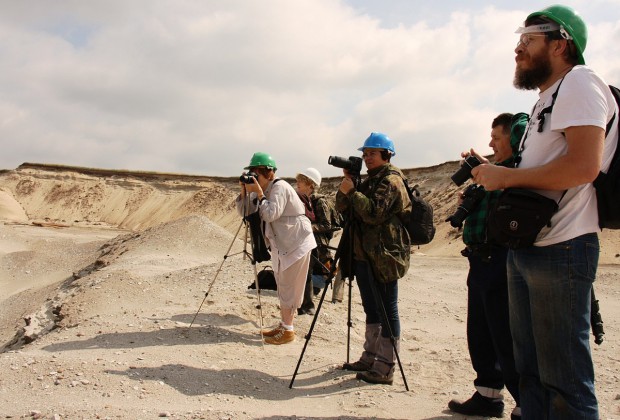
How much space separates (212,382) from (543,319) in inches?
129

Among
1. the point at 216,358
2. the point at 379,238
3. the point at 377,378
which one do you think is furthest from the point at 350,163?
the point at 216,358

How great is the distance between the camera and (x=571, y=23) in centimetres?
289

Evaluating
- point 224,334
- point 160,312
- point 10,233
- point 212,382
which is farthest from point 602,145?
point 10,233

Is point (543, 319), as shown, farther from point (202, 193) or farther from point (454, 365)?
point (202, 193)

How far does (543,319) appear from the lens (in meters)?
2.78

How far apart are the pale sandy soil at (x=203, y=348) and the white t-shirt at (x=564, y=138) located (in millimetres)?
2326

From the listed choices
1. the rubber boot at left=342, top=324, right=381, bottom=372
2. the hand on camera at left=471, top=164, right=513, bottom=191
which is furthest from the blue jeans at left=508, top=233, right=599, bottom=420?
the rubber boot at left=342, top=324, right=381, bottom=372

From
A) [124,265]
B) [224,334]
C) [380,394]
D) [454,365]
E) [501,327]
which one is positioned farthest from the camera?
[124,265]

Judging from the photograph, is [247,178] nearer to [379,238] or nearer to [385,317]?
[379,238]

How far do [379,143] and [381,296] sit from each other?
54.2 inches

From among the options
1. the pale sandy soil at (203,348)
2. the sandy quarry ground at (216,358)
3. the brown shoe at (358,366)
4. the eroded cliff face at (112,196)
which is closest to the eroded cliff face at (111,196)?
the eroded cliff face at (112,196)

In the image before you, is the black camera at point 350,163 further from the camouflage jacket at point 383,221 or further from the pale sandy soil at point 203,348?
the pale sandy soil at point 203,348

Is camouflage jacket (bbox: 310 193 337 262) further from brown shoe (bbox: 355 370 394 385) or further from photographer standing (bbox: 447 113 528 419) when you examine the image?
photographer standing (bbox: 447 113 528 419)

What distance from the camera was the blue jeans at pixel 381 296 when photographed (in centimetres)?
503
